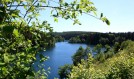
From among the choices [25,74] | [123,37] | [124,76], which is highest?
[25,74]

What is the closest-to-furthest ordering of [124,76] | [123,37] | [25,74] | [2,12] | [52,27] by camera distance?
[2,12] → [25,74] → [52,27] → [124,76] → [123,37]

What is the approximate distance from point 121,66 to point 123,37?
168 metres

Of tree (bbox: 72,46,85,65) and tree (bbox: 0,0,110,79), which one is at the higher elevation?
tree (bbox: 0,0,110,79)

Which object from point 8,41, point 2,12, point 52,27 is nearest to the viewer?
point 2,12

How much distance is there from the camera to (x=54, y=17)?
304cm

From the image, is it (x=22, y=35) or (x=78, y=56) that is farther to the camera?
(x=78, y=56)

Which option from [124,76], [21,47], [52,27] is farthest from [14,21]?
[124,76]

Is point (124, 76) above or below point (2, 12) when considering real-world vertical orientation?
below

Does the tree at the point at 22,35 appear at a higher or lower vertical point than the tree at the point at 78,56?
higher

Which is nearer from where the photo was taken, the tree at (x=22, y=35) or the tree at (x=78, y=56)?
the tree at (x=22, y=35)

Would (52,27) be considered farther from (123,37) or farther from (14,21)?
(123,37)

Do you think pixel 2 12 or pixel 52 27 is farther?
pixel 52 27

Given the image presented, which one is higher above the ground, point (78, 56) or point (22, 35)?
point (22, 35)

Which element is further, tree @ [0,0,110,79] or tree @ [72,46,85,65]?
tree @ [72,46,85,65]
